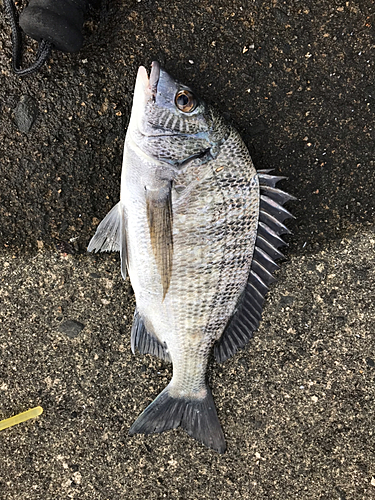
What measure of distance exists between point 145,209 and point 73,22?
1.01 m

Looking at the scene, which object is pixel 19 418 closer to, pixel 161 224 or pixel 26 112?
pixel 161 224

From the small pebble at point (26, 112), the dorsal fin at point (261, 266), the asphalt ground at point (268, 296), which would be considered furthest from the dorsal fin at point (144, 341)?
the small pebble at point (26, 112)

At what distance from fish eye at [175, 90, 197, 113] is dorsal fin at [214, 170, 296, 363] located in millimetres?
499

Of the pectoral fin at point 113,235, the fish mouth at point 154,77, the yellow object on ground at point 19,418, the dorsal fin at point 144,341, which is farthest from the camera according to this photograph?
the yellow object on ground at point 19,418

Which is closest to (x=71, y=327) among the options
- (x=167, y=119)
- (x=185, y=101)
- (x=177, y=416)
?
(x=177, y=416)

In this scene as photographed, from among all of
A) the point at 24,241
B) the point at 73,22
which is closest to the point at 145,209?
the point at 24,241

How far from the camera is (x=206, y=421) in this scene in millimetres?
1941

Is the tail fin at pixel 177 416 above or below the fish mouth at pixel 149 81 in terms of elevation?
below

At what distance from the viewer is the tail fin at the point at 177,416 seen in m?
1.91

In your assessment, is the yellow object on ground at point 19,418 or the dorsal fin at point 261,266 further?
the yellow object on ground at point 19,418

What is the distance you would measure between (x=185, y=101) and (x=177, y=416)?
5.67ft

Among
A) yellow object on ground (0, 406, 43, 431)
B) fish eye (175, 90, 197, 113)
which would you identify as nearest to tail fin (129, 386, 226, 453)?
yellow object on ground (0, 406, 43, 431)

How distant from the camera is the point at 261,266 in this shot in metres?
1.81

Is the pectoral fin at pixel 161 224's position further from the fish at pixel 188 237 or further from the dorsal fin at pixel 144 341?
the dorsal fin at pixel 144 341
